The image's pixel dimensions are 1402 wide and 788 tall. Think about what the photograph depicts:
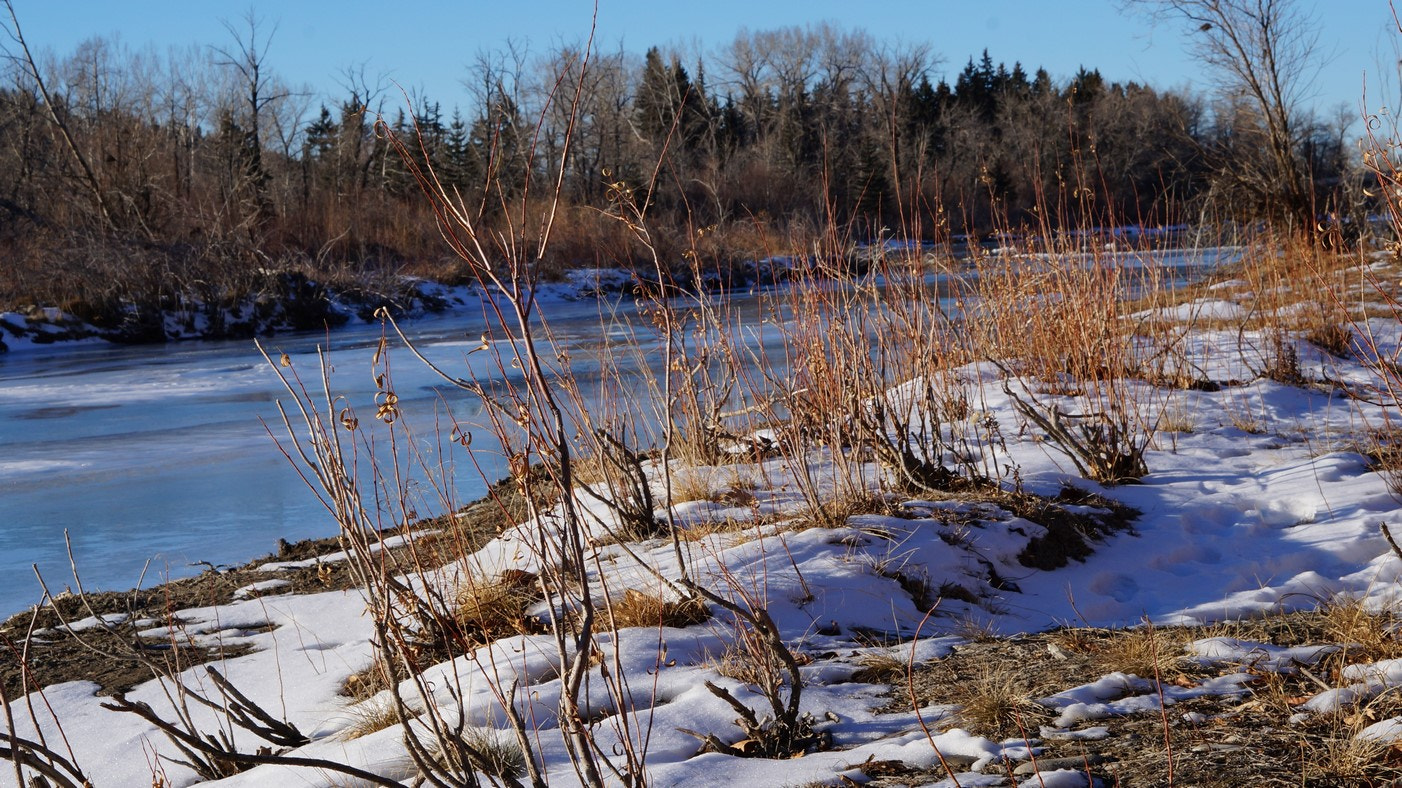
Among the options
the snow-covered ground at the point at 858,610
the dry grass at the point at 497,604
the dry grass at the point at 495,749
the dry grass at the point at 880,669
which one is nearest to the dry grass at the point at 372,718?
the snow-covered ground at the point at 858,610

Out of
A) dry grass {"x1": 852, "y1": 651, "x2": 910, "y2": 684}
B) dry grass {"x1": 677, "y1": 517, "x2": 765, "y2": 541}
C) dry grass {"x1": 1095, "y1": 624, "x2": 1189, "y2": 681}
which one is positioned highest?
dry grass {"x1": 677, "y1": 517, "x2": 765, "y2": 541}

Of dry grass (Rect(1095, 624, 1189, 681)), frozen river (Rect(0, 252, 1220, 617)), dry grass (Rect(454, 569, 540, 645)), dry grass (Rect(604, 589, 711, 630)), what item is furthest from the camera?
frozen river (Rect(0, 252, 1220, 617))

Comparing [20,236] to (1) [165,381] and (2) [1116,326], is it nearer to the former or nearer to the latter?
(1) [165,381]

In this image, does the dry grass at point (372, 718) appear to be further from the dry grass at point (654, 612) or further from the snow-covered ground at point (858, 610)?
the dry grass at point (654, 612)

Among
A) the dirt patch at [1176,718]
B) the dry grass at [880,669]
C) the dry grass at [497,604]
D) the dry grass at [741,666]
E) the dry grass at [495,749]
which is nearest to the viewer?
the dirt patch at [1176,718]

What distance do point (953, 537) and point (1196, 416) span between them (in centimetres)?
249

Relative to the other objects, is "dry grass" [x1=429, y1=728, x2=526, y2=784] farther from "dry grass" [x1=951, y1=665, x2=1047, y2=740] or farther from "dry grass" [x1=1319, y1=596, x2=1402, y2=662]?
"dry grass" [x1=1319, y1=596, x2=1402, y2=662]

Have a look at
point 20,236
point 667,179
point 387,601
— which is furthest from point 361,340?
point 667,179

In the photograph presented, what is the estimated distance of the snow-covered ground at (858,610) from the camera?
7.32 ft

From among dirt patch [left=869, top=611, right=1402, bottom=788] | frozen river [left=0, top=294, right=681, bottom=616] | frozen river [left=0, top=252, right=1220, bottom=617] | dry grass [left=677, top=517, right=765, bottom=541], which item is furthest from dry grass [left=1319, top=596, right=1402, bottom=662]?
frozen river [left=0, top=294, right=681, bottom=616]

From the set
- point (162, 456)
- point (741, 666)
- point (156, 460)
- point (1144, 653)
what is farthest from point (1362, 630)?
point (162, 456)

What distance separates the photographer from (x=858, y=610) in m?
3.17

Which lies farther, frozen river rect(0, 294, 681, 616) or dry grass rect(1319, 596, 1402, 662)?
frozen river rect(0, 294, 681, 616)

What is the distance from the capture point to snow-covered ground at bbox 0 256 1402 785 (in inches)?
87.8
